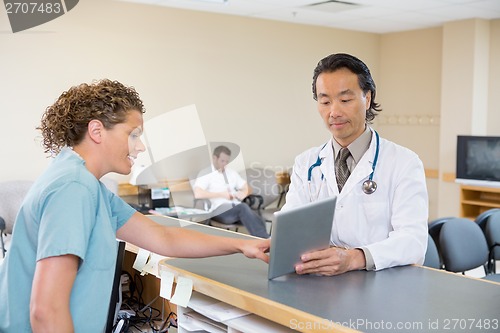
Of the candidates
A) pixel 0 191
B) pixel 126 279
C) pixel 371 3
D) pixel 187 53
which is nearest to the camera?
pixel 126 279

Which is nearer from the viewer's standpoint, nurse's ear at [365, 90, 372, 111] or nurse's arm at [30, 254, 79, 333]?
nurse's arm at [30, 254, 79, 333]

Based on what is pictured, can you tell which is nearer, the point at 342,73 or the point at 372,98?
the point at 342,73

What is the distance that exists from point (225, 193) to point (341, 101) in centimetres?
372

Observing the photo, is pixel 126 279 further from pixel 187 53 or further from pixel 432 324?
pixel 187 53

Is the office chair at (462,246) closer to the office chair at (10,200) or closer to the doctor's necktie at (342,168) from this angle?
the doctor's necktie at (342,168)

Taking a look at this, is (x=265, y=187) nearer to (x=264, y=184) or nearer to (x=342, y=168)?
(x=264, y=184)

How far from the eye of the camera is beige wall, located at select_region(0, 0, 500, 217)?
5.04 meters

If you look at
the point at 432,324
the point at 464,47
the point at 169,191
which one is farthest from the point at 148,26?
the point at 432,324

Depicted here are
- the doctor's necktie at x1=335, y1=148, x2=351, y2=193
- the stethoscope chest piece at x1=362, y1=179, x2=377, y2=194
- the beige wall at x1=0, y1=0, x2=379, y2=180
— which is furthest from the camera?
the beige wall at x1=0, y1=0, x2=379, y2=180

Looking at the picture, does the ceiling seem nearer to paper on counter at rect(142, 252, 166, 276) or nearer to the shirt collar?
the shirt collar

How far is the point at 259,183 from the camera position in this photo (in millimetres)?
6184

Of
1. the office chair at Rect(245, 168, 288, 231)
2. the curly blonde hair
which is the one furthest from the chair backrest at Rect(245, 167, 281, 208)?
the curly blonde hair

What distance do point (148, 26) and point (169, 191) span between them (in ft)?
5.36

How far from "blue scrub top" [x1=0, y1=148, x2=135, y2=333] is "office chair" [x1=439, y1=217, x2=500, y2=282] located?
2421mm
